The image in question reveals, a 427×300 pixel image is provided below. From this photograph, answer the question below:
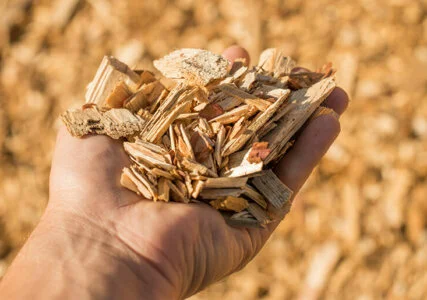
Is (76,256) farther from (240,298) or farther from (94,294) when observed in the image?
(240,298)

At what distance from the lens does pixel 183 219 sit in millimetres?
1540

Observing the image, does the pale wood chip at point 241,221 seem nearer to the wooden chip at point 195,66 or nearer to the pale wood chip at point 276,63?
the wooden chip at point 195,66

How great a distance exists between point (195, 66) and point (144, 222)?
0.58 m

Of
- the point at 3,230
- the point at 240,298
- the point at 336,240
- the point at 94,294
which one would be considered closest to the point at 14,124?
the point at 3,230

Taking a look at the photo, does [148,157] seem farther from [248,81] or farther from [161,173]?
[248,81]

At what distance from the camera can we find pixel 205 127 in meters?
1.80

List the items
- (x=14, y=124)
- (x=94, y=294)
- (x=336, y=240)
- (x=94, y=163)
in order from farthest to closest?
(x=14, y=124), (x=336, y=240), (x=94, y=163), (x=94, y=294)

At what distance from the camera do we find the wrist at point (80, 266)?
1.38 metres

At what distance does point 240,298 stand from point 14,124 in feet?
5.78

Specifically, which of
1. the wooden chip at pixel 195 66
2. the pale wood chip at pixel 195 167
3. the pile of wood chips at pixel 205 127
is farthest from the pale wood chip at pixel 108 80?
the pale wood chip at pixel 195 167

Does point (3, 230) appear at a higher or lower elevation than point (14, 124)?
lower

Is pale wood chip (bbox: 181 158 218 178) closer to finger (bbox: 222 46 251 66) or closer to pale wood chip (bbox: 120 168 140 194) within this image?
pale wood chip (bbox: 120 168 140 194)

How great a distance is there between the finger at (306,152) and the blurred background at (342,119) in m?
1.05

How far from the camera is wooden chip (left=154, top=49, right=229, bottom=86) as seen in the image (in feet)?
5.90
